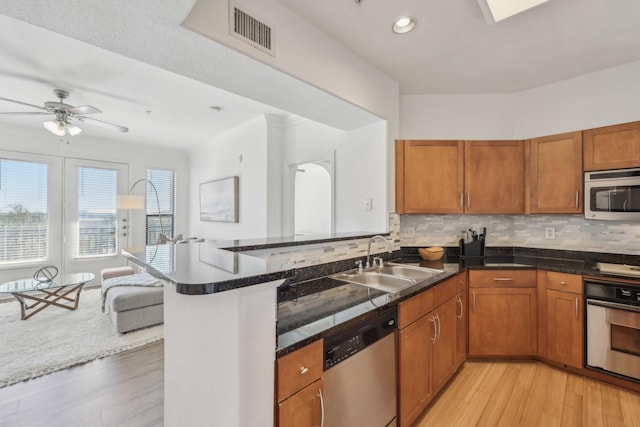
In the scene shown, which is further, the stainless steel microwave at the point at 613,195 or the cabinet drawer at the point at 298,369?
the stainless steel microwave at the point at 613,195

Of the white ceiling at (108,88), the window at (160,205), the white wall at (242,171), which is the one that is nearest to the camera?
the white ceiling at (108,88)

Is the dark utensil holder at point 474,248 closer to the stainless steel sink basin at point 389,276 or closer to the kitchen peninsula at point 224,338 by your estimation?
the stainless steel sink basin at point 389,276

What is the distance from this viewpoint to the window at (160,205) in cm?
625

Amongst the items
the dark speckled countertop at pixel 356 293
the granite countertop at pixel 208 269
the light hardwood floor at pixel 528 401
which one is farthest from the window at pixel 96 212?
the light hardwood floor at pixel 528 401

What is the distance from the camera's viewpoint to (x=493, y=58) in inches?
98.0

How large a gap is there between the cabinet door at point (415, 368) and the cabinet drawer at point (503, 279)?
2.85 ft

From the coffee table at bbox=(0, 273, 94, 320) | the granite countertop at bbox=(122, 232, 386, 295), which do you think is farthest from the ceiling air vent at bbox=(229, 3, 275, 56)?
the coffee table at bbox=(0, 273, 94, 320)

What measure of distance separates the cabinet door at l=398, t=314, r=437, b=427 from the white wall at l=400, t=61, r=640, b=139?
2120 millimetres

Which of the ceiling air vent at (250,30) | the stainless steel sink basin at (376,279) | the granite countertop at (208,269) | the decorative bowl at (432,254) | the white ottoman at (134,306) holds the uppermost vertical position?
the ceiling air vent at (250,30)

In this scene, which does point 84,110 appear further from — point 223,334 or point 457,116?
point 457,116

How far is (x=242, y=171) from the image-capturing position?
4.81 metres

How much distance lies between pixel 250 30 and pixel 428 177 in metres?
2.06

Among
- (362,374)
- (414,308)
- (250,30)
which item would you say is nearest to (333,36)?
(250,30)

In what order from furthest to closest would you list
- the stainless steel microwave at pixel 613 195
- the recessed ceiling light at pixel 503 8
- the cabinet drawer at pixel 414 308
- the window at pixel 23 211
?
the window at pixel 23 211
the stainless steel microwave at pixel 613 195
the recessed ceiling light at pixel 503 8
the cabinet drawer at pixel 414 308
